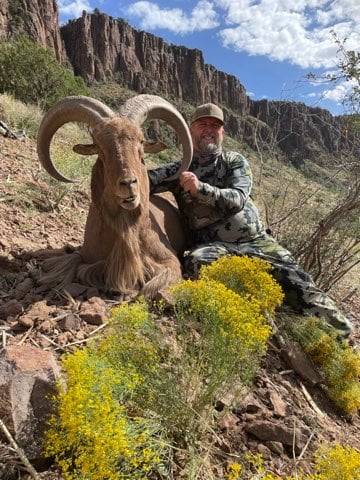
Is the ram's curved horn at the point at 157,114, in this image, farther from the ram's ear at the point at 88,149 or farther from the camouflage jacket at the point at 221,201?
the ram's ear at the point at 88,149

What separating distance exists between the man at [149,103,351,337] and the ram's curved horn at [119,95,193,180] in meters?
0.30

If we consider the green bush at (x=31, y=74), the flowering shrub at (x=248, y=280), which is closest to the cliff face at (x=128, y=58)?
the green bush at (x=31, y=74)

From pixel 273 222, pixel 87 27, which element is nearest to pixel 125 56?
pixel 87 27

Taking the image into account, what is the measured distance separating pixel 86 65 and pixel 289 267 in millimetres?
105192

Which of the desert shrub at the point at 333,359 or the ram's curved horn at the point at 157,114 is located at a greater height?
the ram's curved horn at the point at 157,114

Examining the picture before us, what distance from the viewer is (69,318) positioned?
3186mm

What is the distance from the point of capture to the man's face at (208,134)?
5.31m

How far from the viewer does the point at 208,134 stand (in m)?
5.37

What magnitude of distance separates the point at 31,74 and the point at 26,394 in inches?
1018

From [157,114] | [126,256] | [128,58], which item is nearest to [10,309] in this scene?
[126,256]

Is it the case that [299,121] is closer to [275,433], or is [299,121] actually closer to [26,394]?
[275,433]

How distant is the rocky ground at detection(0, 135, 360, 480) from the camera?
2.48m

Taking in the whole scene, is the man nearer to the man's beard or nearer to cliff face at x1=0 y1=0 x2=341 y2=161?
the man's beard

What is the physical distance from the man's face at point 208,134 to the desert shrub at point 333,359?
2562 mm
